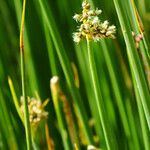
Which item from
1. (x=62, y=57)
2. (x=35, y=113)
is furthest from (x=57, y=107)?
(x=62, y=57)

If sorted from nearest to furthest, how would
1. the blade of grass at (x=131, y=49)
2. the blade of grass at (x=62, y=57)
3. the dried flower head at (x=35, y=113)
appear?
1. the blade of grass at (x=131, y=49)
2. the blade of grass at (x=62, y=57)
3. the dried flower head at (x=35, y=113)

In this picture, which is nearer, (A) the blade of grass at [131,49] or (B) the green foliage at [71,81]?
(A) the blade of grass at [131,49]

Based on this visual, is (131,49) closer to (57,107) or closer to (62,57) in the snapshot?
(62,57)

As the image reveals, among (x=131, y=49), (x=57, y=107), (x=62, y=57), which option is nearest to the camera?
(x=131, y=49)

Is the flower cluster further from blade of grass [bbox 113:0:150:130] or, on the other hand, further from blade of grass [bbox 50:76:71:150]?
blade of grass [bbox 50:76:71:150]

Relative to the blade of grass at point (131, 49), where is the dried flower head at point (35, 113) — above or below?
below

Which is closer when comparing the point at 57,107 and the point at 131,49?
the point at 131,49

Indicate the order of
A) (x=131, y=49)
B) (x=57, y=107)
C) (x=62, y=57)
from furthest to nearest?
1. (x=57, y=107)
2. (x=62, y=57)
3. (x=131, y=49)

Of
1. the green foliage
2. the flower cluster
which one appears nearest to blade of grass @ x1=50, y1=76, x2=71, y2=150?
the green foliage

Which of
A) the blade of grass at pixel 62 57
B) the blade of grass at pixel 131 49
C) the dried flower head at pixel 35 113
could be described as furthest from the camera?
the dried flower head at pixel 35 113

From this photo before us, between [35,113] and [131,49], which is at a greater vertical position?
[131,49]

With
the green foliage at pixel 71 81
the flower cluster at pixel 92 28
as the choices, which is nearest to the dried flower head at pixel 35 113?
the green foliage at pixel 71 81

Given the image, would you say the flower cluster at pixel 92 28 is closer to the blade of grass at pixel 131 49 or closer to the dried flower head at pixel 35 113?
the blade of grass at pixel 131 49
